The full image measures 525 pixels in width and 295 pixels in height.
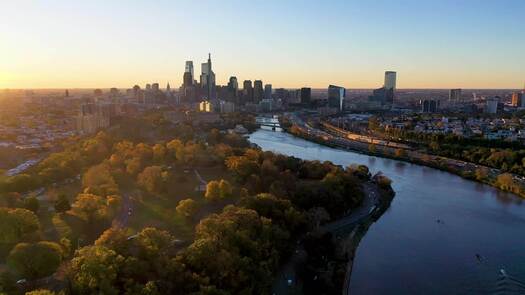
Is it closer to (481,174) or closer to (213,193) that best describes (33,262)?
(213,193)

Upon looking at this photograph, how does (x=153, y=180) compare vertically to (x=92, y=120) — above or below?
below

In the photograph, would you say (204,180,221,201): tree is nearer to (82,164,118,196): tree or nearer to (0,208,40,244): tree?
(82,164,118,196): tree

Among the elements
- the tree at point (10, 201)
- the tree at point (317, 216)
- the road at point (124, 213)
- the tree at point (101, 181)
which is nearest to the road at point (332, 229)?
the tree at point (317, 216)

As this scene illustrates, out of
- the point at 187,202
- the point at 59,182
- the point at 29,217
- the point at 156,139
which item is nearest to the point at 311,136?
the point at 156,139

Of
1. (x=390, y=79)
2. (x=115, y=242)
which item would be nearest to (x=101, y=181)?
(x=115, y=242)

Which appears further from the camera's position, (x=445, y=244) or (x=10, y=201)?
(x=445, y=244)

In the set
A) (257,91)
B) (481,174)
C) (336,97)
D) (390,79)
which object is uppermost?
(390,79)

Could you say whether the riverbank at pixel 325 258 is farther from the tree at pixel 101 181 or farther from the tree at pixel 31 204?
the tree at pixel 31 204

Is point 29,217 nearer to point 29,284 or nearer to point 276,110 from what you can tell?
point 29,284
